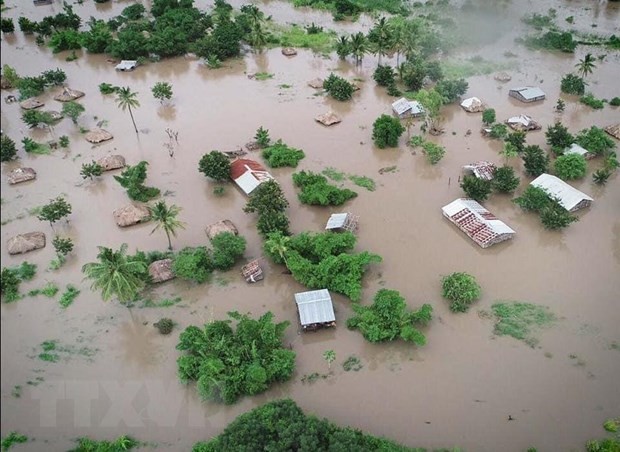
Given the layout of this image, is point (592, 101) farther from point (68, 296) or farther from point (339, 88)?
point (68, 296)

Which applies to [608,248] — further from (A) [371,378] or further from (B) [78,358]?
(B) [78,358]

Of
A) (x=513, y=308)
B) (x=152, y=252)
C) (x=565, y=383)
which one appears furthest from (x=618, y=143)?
(x=152, y=252)

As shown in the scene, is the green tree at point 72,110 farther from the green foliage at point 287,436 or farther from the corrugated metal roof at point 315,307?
the green foliage at point 287,436

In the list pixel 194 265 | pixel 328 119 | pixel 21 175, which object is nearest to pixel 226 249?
pixel 194 265

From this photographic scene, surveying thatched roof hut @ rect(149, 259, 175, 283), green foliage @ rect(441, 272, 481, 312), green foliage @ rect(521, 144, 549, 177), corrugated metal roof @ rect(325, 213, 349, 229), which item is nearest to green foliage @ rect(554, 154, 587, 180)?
green foliage @ rect(521, 144, 549, 177)

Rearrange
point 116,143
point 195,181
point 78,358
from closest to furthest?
point 78,358, point 195,181, point 116,143

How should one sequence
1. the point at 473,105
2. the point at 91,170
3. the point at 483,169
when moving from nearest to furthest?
the point at 483,169 → the point at 91,170 → the point at 473,105

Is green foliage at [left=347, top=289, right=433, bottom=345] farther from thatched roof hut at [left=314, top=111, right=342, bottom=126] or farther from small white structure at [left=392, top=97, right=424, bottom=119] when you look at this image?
small white structure at [left=392, top=97, right=424, bottom=119]
